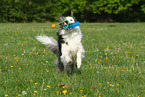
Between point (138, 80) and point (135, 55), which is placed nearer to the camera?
point (138, 80)

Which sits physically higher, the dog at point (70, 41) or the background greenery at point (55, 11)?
the background greenery at point (55, 11)

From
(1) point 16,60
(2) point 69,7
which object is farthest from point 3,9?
(1) point 16,60

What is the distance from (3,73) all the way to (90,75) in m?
2.06

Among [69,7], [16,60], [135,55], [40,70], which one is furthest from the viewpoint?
[69,7]

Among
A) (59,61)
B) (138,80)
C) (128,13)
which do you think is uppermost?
(128,13)

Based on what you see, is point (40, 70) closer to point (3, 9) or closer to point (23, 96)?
point (23, 96)

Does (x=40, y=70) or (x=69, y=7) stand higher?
(x=69, y=7)

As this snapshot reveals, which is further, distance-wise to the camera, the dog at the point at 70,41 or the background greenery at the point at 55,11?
the background greenery at the point at 55,11

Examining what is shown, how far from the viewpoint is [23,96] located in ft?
10.3

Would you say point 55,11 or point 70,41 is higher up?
point 55,11

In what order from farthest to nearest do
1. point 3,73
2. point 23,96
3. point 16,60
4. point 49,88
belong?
point 16,60, point 3,73, point 49,88, point 23,96

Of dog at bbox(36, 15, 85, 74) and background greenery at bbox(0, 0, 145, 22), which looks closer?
dog at bbox(36, 15, 85, 74)

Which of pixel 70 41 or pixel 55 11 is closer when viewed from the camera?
pixel 70 41

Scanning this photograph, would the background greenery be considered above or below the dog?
above
